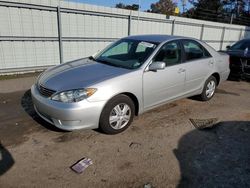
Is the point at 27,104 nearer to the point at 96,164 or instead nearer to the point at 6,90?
the point at 6,90

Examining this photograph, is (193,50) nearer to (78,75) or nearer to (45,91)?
(78,75)

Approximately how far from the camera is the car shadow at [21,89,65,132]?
13.3ft

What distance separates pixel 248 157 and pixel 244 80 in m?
5.89

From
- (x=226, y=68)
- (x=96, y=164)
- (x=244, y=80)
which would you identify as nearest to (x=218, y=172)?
(x=96, y=164)

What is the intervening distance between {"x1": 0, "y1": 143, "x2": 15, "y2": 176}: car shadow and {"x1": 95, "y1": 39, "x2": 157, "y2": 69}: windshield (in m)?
2.26

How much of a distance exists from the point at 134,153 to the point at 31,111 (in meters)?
2.58

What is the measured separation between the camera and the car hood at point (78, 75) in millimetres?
3520

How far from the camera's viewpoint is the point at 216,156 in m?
3.32

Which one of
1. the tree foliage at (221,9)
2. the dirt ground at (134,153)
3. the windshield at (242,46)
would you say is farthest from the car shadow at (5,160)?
the tree foliage at (221,9)

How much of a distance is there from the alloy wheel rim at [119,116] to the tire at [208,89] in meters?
2.45

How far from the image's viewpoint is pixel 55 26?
834 centimetres

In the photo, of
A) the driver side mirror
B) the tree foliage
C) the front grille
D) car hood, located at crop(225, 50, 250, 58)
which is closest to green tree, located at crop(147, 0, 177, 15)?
the tree foliage

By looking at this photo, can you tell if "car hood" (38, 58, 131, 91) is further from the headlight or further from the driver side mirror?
the driver side mirror

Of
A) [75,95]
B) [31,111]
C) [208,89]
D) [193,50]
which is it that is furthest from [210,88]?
[31,111]
